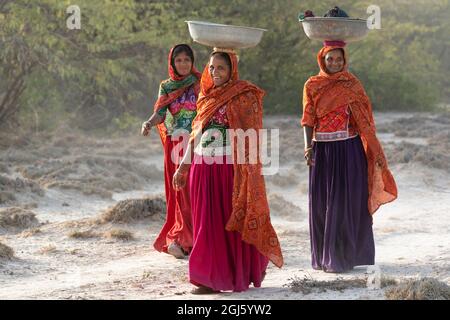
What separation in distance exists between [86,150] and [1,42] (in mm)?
2291

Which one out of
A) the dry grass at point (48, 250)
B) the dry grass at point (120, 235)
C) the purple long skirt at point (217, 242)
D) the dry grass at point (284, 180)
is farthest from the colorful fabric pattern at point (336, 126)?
the dry grass at point (284, 180)

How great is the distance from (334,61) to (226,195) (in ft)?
5.04

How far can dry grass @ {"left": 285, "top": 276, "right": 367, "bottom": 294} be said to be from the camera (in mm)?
6102

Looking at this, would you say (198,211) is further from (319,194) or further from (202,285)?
(319,194)

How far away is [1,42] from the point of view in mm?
13922

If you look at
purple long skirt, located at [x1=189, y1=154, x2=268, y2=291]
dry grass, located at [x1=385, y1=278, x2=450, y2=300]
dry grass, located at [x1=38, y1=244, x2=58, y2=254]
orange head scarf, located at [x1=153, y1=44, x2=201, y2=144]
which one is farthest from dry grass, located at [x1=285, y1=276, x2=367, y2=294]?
dry grass, located at [x1=38, y1=244, x2=58, y2=254]

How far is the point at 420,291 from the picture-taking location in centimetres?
561

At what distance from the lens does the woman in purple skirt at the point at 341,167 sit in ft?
23.2

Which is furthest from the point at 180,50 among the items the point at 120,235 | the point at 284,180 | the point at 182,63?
the point at 284,180

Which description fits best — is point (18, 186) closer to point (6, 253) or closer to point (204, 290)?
point (6, 253)

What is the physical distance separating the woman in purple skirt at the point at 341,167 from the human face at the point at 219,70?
114cm

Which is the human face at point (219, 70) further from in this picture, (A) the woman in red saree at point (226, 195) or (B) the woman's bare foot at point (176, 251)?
(B) the woman's bare foot at point (176, 251)

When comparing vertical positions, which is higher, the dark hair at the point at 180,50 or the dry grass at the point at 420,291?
the dark hair at the point at 180,50
